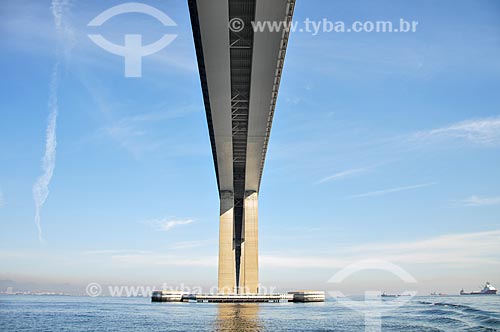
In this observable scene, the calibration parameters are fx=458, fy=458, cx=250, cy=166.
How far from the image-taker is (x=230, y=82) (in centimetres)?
3256

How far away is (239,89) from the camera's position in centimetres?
3528

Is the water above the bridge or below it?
below

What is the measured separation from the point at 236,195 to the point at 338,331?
46002 mm

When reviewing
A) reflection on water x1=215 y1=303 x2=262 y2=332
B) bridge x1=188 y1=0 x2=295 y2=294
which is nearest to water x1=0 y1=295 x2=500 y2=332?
reflection on water x1=215 y1=303 x2=262 y2=332

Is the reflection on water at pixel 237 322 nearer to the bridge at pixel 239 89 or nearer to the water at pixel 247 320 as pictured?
the water at pixel 247 320

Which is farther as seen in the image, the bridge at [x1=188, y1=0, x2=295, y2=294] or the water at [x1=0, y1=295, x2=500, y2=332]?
the water at [x1=0, y1=295, x2=500, y2=332]

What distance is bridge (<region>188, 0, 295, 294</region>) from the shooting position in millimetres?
24203

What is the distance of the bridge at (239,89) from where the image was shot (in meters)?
24.2

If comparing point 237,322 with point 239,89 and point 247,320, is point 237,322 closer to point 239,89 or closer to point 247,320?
point 247,320

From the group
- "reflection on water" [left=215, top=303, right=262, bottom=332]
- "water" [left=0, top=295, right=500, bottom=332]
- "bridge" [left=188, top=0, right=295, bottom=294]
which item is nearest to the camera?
"reflection on water" [left=215, top=303, right=262, bottom=332]

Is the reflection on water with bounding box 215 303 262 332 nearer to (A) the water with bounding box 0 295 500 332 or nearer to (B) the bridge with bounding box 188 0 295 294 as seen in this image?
(A) the water with bounding box 0 295 500 332

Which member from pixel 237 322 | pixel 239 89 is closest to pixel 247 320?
pixel 237 322

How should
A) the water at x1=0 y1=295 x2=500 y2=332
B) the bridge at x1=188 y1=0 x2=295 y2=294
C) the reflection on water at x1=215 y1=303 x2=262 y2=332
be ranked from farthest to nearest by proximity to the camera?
the water at x1=0 y1=295 x2=500 y2=332 < the bridge at x1=188 y1=0 x2=295 y2=294 < the reflection on water at x1=215 y1=303 x2=262 y2=332

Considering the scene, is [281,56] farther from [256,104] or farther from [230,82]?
[256,104]
